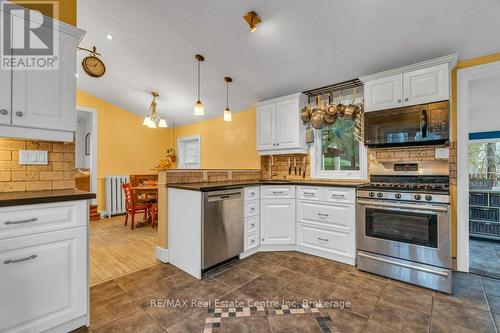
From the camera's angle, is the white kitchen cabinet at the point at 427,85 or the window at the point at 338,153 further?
the window at the point at 338,153

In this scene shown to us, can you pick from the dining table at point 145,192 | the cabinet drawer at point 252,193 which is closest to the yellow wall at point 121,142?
the dining table at point 145,192

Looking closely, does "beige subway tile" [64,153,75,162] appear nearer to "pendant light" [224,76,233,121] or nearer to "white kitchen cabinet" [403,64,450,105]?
"pendant light" [224,76,233,121]

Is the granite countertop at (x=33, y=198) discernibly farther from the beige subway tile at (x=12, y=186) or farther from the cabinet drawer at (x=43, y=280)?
the beige subway tile at (x=12, y=186)

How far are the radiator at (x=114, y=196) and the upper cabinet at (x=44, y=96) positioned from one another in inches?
164

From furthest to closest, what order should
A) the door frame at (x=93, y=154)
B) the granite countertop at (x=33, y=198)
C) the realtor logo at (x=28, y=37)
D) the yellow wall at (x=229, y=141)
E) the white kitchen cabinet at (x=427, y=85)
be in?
the door frame at (x=93, y=154), the yellow wall at (x=229, y=141), the white kitchen cabinet at (x=427, y=85), the realtor logo at (x=28, y=37), the granite countertop at (x=33, y=198)

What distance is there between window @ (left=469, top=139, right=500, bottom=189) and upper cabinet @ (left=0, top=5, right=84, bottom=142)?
593cm

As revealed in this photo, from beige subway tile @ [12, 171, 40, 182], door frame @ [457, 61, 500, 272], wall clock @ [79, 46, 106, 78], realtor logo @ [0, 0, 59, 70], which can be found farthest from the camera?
wall clock @ [79, 46, 106, 78]

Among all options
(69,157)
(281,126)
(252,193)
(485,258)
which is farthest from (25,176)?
(485,258)

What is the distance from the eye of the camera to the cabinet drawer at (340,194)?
2.71 m

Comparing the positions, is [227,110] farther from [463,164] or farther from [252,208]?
[463,164]

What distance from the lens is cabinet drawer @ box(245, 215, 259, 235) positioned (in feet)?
9.71

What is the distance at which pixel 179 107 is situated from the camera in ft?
17.0

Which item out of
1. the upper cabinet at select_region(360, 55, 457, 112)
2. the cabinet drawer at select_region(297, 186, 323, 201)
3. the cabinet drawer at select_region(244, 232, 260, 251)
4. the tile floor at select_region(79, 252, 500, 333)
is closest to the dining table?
the tile floor at select_region(79, 252, 500, 333)

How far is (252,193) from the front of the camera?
3037 mm
